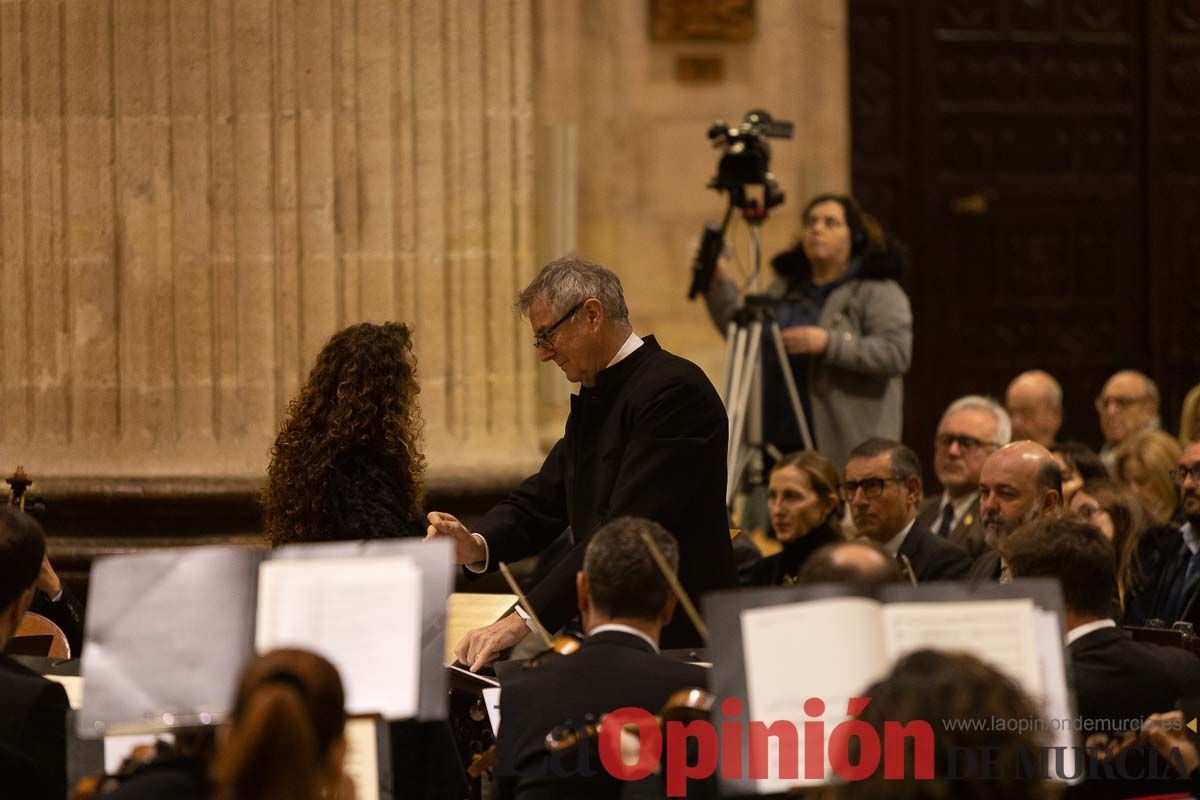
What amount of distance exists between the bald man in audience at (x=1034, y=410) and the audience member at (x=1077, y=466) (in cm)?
106

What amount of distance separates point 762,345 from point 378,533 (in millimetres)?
3365

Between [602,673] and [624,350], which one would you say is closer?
[602,673]

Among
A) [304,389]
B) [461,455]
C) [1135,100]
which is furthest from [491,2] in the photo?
[1135,100]

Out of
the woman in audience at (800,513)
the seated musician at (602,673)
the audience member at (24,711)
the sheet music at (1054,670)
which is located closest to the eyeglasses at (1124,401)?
the woman in audience at (800,513)

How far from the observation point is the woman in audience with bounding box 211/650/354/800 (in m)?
2.76

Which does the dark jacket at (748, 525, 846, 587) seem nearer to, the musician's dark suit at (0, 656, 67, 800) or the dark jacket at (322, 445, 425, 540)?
the dark jacket at (322, 445, 425, 540)

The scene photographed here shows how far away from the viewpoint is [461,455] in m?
7.25

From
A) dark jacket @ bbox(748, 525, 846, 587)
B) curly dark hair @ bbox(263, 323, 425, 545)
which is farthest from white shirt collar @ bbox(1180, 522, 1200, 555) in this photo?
curly dark hair @ bbox(263, 323, 425, 545)

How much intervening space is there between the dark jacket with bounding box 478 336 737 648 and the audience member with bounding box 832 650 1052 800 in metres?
1.98

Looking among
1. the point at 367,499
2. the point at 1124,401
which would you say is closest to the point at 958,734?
the point at 367,499

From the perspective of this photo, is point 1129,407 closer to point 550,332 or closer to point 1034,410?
point 1034,410

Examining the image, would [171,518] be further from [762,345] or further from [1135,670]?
[1135,670]

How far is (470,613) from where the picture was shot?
16.9 feet

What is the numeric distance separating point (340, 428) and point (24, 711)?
1.29m
